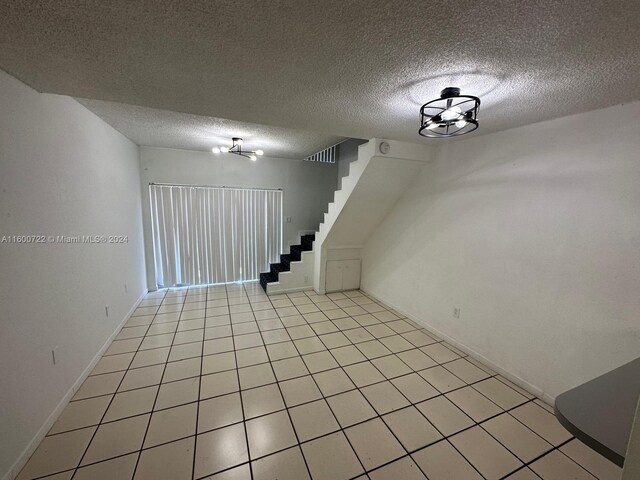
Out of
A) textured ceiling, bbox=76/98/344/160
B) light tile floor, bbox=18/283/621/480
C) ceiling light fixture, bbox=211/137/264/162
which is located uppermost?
textured ceiling, bbox=76/98/344/160

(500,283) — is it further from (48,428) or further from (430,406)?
(48,428)

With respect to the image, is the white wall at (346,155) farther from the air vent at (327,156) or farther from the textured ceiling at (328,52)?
the textured ceiling at (328,52)

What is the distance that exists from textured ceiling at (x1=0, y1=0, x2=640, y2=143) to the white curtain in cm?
271

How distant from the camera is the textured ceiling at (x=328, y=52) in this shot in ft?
3.06

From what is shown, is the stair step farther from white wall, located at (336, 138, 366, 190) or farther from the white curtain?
white wall, located at (336, 138, 366, 190)

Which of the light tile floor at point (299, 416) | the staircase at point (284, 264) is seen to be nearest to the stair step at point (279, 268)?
the staircase at point (284, 264)

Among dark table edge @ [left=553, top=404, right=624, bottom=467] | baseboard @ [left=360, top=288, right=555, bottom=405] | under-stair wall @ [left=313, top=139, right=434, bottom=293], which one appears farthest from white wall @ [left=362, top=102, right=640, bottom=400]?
dark table edge @ [left=553, top=404, right=624, bottom=467]

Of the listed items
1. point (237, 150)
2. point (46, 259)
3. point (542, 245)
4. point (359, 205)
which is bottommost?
point (46, 259)

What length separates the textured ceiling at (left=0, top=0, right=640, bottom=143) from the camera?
0.93 m

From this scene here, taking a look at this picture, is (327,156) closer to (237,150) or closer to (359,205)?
(237,150)

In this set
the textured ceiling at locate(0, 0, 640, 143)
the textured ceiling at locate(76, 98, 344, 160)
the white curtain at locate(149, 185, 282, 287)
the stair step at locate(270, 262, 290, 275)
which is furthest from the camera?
the stair step at locate(270, 262, 290, 275)

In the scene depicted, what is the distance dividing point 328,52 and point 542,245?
2.24 metres

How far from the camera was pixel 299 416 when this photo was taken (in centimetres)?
186

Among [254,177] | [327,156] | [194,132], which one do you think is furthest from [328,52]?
[327,156]
